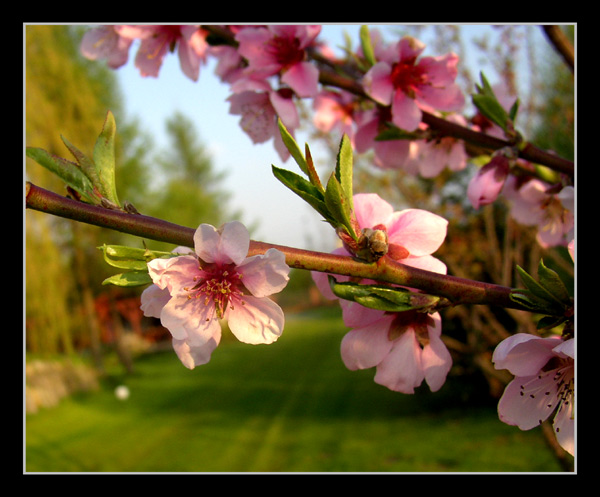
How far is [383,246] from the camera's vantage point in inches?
16.3

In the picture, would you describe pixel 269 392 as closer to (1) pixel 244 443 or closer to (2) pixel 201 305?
(1) pixel 244 443

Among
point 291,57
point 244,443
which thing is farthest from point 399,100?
point 244,443

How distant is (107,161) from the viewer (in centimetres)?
48

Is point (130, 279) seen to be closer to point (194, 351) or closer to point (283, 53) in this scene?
point (194, 351)

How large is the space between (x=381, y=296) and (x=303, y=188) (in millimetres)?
108

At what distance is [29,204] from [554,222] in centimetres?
83

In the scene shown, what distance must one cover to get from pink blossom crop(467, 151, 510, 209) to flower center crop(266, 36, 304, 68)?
1.12 ft

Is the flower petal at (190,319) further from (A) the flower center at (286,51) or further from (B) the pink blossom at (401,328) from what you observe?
(A) the flower center at (286,51)

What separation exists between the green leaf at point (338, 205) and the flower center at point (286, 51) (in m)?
0.49

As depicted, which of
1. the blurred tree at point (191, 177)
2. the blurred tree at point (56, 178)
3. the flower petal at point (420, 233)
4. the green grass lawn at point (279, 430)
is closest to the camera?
the flower petal at point (420, 233)

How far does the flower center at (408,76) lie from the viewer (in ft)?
2.65

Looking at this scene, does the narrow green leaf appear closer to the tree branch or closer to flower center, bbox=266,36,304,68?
the tree branch

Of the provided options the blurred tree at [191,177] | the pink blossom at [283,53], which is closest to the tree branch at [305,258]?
the pink blossom at [283,53]

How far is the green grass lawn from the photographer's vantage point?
3.77 metres
